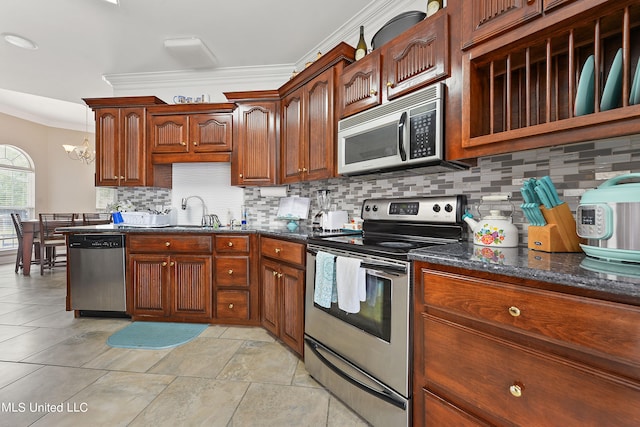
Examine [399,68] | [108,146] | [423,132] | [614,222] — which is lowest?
[614,222]

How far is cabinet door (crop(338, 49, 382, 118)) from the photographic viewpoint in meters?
1.91

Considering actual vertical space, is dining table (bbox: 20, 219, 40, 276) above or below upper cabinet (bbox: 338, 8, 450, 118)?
below

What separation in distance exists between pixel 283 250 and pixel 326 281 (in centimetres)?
68

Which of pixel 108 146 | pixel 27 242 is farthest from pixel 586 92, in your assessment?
pixel 27 242

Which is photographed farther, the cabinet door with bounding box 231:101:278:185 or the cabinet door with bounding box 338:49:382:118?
the cabinet door with bounding box 231:101:278:185

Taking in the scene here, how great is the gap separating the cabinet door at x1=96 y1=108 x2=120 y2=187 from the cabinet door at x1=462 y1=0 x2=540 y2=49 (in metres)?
3.63

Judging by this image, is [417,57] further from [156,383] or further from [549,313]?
[156,383]

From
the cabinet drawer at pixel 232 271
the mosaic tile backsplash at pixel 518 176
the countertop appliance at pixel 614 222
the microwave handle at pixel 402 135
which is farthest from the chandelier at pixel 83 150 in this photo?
the countertop appliance at pixel 614 222

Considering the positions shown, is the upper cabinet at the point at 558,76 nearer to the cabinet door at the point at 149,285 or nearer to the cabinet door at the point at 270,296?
the cabinet door at the point at 270,296

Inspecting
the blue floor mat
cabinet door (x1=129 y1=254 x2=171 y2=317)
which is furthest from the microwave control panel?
cabinet door (x1=129 y1=254 x2=171 y2=317)

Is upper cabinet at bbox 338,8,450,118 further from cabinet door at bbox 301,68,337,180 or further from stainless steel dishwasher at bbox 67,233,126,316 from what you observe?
stainless steel dishwasher at bbox 67,233,126,316

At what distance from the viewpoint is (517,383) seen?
94 centimetres

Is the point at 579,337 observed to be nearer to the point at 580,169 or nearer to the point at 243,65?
the point at 580,169

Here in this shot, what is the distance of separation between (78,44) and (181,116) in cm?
128
